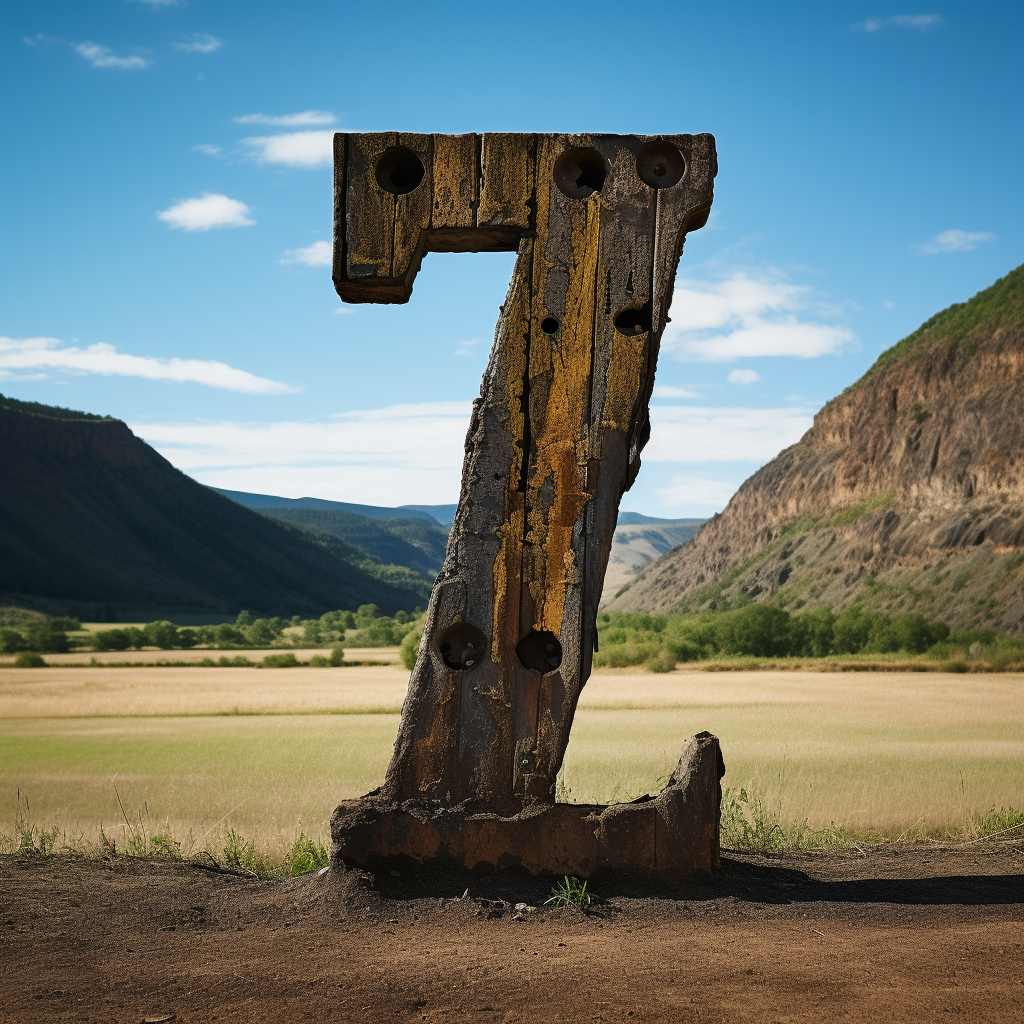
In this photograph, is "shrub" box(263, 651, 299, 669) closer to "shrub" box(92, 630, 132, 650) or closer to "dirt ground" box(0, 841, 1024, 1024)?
"shrub" box(92, 630, 132, 650)

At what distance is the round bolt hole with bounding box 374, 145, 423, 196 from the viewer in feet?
22.0

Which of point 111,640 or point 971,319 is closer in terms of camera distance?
point 111,640

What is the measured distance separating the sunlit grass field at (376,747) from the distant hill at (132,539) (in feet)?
207

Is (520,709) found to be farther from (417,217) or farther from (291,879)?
(417,217)

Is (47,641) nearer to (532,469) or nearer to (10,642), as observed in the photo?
(10,642)

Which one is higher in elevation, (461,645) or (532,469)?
(532,469)

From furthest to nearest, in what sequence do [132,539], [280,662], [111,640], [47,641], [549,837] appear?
[132,539] → [111,640] → [47,641] → [280,662] → [549,837]

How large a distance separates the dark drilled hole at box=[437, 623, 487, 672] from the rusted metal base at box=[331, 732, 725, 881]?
1.02 metres

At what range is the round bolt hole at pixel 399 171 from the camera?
6.72 metres

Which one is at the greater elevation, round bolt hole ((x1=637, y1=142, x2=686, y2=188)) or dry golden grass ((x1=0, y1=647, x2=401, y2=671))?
round bolt hole ((x1=637, y1=142, x2=686, y2=188))

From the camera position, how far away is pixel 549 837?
610cm

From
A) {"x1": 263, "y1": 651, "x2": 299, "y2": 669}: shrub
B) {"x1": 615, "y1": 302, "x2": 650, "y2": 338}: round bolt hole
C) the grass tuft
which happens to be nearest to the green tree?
{"x1": 263, "y1": 651, "x2": 299, "y2": 669}: shrub

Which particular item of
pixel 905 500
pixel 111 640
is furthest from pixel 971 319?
pixel 111 640

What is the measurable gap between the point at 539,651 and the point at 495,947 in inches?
83.7
